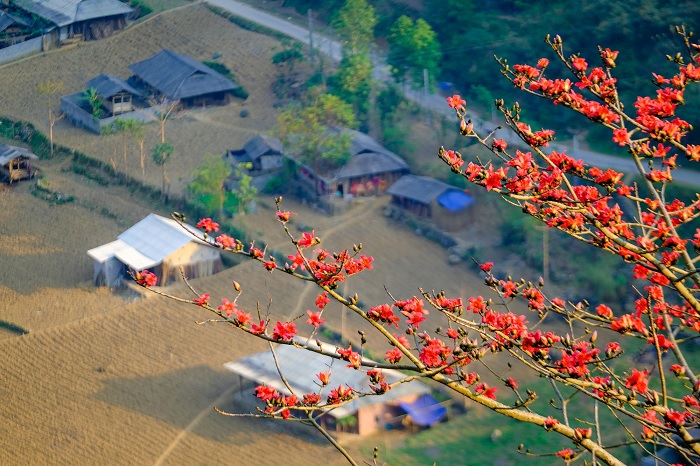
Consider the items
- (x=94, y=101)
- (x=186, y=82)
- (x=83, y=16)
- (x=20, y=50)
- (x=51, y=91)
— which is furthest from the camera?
(x=83, y=16)

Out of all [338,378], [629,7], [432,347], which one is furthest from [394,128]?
[432,347]

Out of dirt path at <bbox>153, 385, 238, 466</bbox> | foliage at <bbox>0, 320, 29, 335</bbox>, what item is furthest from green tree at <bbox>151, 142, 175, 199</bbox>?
dirt path at <bbox>153, 385, 238, 466</bbox>

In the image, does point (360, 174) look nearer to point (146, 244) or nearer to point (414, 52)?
point (414, 52)

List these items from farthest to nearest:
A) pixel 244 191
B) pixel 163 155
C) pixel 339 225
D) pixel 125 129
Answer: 1. pixel 125 129
2. pixel 163 155
3. pixel 244 191
4. pixel 339 225

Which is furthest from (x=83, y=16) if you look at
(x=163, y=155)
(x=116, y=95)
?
(x=163, y=155)

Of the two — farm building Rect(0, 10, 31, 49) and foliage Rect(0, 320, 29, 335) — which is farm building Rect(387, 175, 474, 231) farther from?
farm building Rect(0, 10, 31, 49)

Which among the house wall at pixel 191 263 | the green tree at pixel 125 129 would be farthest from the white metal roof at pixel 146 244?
the green tree at pixel 125 129
